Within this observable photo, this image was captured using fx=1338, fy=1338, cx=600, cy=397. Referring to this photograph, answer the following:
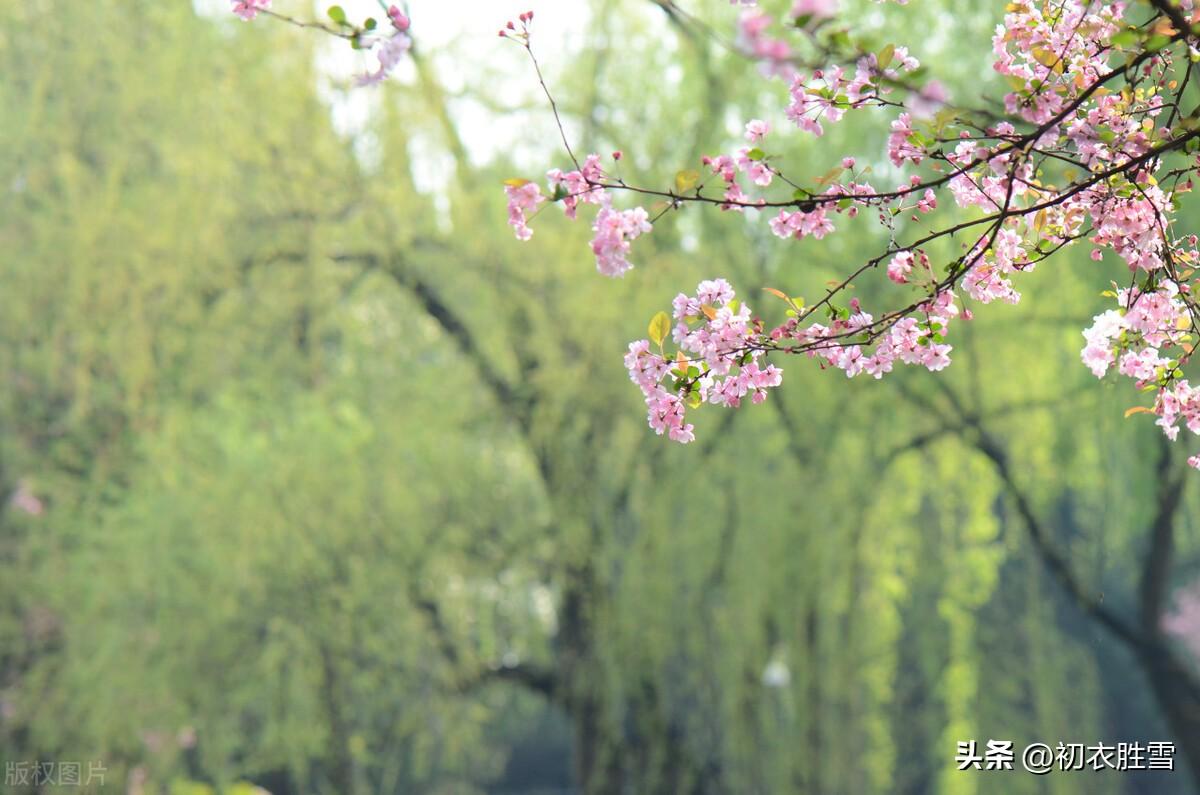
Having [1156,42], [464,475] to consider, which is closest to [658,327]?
[1156,42]

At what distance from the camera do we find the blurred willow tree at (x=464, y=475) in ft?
21.6

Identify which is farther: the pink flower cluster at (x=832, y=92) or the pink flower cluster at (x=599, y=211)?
the pink flower cluster at (x=599, y=211)

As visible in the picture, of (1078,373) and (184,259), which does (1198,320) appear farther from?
(184,259)

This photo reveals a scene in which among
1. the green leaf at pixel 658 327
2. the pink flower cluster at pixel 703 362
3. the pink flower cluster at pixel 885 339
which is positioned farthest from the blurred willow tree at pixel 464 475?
the green leaf at pixel 658 327

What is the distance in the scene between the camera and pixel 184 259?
7.59 metres

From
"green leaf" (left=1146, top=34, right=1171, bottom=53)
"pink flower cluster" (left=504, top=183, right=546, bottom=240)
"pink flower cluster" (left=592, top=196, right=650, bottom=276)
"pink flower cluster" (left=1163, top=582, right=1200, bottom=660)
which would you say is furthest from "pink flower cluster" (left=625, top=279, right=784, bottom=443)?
"pink flower cluster" (left=1163, top=582, right=1200, bottom=660)

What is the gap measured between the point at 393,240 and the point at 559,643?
2425 millimetres

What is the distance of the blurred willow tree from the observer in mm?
6574

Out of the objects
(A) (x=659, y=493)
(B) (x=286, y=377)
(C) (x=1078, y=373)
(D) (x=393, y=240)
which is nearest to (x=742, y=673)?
(A) (x=659, y=493)

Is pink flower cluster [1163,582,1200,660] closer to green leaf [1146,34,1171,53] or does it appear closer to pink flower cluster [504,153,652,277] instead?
pink flower cluster [504,153,652,277]

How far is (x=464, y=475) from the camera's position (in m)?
7.53
